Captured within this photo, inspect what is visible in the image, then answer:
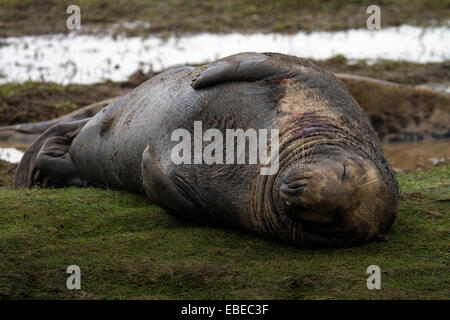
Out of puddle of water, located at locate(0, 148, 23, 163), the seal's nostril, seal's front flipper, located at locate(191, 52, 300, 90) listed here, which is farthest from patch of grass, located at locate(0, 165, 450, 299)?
puddle of water, located at locate(0, 148, 23, 163)

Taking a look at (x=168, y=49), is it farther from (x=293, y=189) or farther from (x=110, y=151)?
(x=293, y=189)

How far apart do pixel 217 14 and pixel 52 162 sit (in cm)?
918

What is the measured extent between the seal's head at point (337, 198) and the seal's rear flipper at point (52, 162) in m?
3.37

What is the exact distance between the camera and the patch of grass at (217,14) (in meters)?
14.9

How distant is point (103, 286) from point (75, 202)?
5.41 ft

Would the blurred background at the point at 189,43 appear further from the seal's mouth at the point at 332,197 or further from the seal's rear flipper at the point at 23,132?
the seal's mouth at the point at 332,197

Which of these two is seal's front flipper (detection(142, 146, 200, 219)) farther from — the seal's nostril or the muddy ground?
the muddy ground

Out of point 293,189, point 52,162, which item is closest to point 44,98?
point 52,162

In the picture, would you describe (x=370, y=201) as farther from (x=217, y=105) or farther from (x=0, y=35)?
(x=0, y=35)

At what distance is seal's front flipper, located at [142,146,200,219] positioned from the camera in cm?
513

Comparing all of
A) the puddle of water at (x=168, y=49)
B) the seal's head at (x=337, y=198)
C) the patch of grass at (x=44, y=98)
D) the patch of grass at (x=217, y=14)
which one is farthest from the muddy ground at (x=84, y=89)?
the seal's head at (x=337, y=198)

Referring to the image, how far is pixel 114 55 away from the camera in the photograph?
12.9 metres

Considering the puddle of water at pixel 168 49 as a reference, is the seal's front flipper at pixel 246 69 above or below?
below
